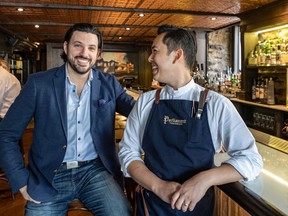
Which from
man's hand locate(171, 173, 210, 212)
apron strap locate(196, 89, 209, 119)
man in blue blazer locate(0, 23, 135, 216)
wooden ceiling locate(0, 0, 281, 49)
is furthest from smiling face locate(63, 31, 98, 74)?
wooden ceiling locate(0, 0, 281, 49)

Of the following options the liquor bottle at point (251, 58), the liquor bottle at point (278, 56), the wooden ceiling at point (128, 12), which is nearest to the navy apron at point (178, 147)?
the liquor bottle at point (278, 56)

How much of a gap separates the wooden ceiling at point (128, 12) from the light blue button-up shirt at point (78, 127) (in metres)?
2.84

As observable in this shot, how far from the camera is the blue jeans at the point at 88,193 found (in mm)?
1619

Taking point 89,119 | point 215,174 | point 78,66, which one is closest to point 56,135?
point 89,119

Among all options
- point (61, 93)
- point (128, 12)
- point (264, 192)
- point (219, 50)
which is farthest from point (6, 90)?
point (219, 50)

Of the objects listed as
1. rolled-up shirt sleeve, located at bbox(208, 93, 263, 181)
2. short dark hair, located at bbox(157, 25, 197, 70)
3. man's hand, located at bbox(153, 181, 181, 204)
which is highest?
short dark hair, located at bbox(157, 25, 197, 70)

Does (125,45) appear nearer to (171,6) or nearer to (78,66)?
(171,6)

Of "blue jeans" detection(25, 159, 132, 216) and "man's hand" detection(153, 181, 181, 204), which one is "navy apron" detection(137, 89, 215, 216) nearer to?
"man's hand" detection(153, 181, 181, 204)

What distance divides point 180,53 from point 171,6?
137 inches

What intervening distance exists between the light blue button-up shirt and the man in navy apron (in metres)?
0.42

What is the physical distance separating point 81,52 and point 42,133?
496 millimetres

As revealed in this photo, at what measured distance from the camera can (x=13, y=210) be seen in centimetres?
324

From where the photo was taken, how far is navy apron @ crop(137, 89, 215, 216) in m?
1.22

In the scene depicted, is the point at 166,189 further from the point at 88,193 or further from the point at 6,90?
the point at 6,90
